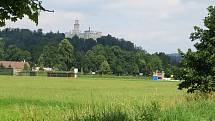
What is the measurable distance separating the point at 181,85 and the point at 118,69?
151 metres

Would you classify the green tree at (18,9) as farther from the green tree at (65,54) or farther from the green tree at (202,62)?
the green tree at (65,54)

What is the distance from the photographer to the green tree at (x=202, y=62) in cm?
2328

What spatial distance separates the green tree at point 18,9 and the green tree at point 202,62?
17.0 meters

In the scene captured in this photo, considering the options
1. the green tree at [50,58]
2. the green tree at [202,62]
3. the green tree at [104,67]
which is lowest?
the green tree at [202,62]

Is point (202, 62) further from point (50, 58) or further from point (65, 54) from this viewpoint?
point (50, 58)

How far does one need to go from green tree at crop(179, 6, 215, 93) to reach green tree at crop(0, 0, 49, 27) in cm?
1701

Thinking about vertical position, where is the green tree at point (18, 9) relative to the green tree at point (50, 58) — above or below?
below

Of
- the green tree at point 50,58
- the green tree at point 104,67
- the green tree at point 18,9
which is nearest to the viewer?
the green tree at point 18,9

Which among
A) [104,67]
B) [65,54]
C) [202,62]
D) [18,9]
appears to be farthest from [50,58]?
[18,9]

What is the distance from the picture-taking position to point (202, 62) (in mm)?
23750

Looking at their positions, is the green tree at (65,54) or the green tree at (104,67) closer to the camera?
the green tree at (65,54)

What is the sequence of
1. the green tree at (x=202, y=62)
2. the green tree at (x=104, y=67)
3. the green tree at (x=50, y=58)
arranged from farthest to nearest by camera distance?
the green tree at (x=104, y=67) → the green tree at (x=50, y=58) → the green tree at (x=202, y=62)

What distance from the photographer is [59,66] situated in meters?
161

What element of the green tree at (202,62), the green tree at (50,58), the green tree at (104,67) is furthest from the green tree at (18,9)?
the green tree at (104,67)
